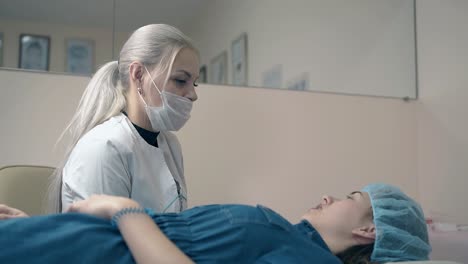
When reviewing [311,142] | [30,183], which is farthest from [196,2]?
[30,183]

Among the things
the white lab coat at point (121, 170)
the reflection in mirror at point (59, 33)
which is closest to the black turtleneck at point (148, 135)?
the white lab coat at point (121, 170)

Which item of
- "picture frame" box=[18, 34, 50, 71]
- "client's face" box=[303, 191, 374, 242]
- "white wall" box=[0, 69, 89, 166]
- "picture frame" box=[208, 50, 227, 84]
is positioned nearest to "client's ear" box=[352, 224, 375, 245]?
"client's face" box=[303, 191, 374, 242]

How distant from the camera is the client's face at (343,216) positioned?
1.32 metres

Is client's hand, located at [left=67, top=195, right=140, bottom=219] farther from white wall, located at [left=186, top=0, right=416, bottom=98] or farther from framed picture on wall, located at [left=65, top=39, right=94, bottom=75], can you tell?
white wall, located at [left=186, top=0, right=416, bottom=98]

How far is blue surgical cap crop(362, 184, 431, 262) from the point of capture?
126 centimetres

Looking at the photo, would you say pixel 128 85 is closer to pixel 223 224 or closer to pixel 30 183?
pixel 30 183

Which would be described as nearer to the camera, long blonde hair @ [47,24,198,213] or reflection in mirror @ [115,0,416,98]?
long blonde hair @ [47,24,198,213]

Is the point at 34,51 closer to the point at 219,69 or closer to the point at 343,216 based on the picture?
the point at 219,69

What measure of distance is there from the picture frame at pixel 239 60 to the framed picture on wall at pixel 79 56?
79cm

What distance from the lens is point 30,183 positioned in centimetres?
162

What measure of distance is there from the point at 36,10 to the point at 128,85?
881 millimetres

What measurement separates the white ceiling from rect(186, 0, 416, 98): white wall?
18 centimetres

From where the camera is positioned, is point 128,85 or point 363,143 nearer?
point 128,85

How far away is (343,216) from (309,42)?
1.56 meters
